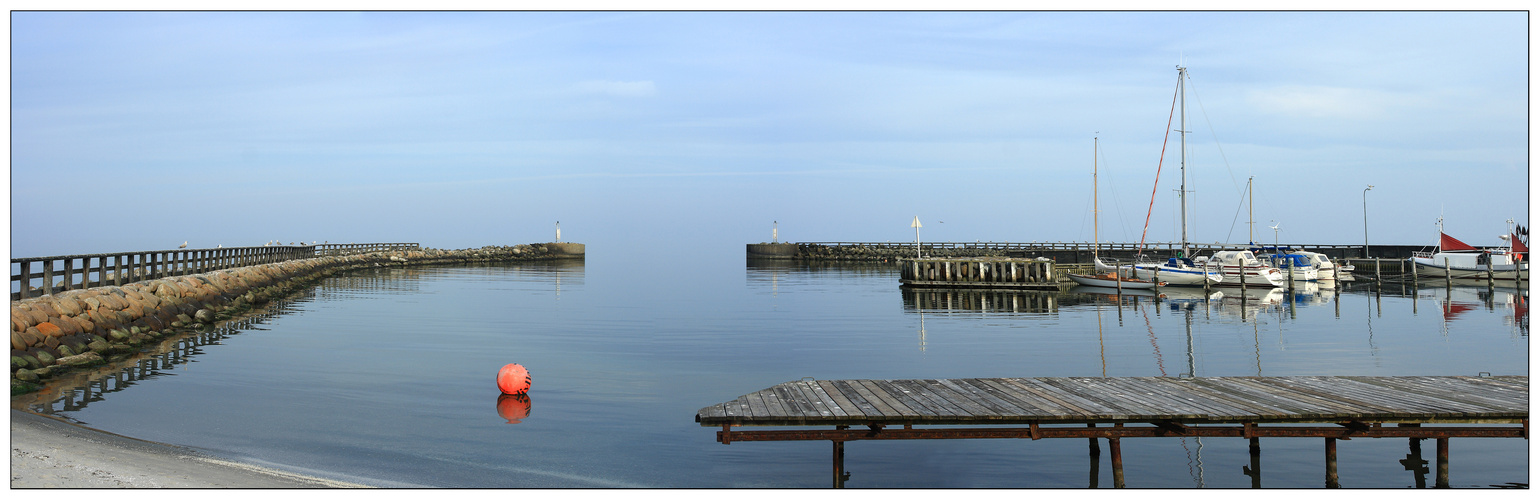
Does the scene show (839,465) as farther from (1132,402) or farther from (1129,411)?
(1132,402)

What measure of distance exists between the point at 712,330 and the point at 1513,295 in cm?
3861

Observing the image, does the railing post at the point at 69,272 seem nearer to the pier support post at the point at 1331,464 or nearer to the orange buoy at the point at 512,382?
the orange buoy at the point at 512,382

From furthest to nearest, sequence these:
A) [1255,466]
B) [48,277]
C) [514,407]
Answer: [48,277]
[514,407]
[1255,466]

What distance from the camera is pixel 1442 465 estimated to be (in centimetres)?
1081

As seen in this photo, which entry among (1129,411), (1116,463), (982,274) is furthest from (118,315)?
(982,274)

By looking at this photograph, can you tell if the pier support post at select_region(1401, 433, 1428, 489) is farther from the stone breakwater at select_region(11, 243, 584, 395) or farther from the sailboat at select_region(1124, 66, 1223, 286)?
the sailboat at select_region(1124, 66, 1223, 286)

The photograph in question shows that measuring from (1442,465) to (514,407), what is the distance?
39.9ft

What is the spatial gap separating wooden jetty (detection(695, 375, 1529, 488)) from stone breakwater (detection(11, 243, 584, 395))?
42.1ft

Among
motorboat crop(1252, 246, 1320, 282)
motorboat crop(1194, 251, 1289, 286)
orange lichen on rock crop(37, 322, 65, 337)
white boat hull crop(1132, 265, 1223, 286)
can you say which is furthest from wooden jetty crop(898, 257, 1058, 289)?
orange lichen on rock crop(37, 322, 65, 337)

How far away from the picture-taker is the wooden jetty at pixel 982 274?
48.0m

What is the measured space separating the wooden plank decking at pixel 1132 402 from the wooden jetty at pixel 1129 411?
1 centimetres

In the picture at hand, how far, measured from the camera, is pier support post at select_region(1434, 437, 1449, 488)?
35.3 ft

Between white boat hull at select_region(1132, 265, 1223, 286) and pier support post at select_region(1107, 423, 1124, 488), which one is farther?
white boat hull at select_region(1132, 265, 1223, 286)

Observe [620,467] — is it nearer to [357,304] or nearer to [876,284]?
[357,304]
